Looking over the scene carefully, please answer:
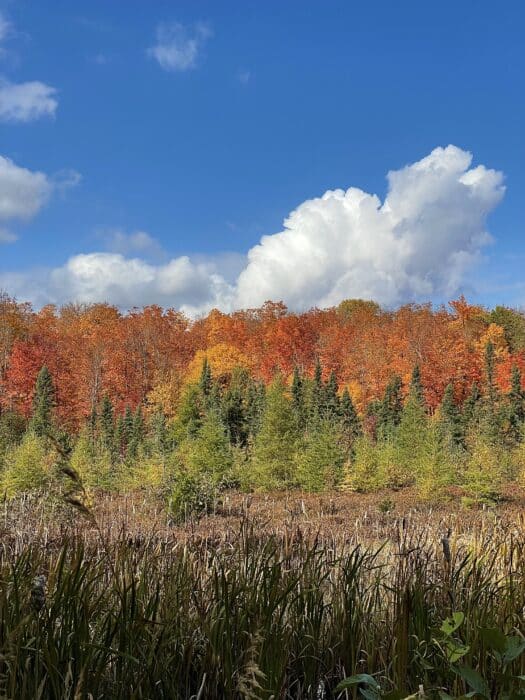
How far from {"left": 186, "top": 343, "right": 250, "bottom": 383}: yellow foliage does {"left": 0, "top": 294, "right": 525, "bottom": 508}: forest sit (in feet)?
0.36

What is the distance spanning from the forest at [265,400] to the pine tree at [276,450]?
0.05 metres

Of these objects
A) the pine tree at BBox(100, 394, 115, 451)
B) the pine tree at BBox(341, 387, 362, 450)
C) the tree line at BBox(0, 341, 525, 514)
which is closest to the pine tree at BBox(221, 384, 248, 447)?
the tree line at BBox(0, 341, 525, 514)

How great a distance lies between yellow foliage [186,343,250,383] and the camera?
4009cm

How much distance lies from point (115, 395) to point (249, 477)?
2545 cm

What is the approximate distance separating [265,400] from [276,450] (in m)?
9.21

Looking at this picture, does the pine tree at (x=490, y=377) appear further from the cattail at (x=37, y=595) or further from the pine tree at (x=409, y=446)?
the cattail at (x=37, y=595)

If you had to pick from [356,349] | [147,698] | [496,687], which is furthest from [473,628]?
[356,349]

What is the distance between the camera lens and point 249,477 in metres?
17.7

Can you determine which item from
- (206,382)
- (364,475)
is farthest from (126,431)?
(364,475)

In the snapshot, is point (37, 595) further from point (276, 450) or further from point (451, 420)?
point (451, 420)

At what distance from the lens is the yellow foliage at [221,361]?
40.1 meters

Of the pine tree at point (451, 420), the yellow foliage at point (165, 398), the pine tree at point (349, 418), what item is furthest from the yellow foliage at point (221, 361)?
the pine tree at point (451, 420)

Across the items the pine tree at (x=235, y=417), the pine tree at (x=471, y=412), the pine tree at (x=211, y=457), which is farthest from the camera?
the pine tree at (x=235, y=417)

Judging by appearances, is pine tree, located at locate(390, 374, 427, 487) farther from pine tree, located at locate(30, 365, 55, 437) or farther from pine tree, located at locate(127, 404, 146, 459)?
pine tree, located at locate(30, 365, 55, 437)
